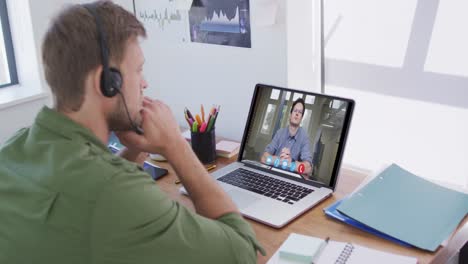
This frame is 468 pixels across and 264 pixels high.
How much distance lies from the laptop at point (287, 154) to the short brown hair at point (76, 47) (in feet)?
1.72

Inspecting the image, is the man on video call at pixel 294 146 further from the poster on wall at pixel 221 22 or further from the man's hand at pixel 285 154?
the poster on wall at pixel 221 22

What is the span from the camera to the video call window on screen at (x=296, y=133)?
1.41 m

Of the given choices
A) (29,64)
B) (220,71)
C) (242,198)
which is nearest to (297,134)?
(242,198)

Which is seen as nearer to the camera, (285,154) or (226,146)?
(285,154)

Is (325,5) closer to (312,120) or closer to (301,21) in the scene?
(301,21)

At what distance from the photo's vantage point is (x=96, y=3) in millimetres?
1008

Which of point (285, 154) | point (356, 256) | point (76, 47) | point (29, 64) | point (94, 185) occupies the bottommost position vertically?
point (356, 256)

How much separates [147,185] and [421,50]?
993 millimetres

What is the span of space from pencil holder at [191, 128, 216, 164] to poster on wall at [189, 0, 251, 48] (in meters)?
0.33

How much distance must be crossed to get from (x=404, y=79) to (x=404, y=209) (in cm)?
52

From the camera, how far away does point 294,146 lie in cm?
146

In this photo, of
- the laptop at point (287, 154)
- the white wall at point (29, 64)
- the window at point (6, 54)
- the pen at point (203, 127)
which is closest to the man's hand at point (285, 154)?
the laptop at point (287, 154)

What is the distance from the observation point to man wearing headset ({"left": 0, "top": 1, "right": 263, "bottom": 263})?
86 centimetres

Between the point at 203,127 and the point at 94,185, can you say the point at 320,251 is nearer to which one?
the point at 94,185
